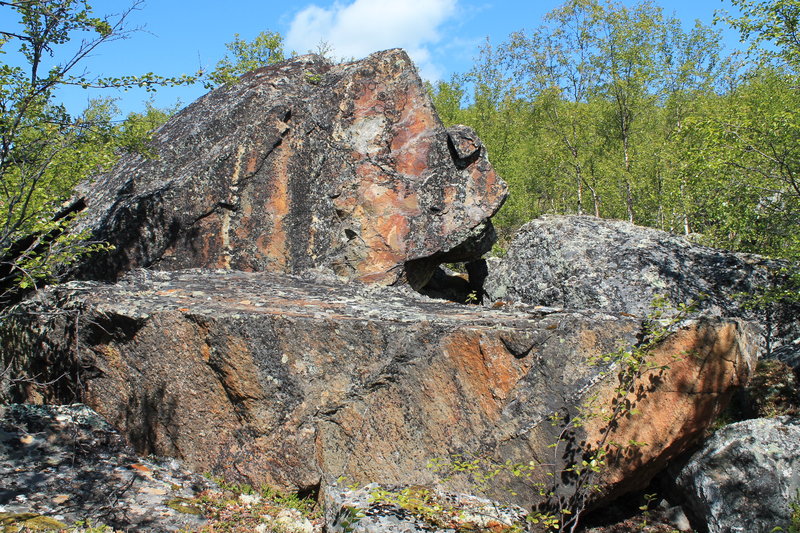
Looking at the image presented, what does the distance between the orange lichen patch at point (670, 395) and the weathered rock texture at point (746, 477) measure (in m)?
0.50

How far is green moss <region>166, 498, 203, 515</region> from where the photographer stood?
606 cm

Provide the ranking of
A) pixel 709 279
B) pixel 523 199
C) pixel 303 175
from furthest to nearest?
pixel 523 199, pixel 303 175, pixel 709 279

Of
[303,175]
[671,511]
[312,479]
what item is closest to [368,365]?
[312,479]

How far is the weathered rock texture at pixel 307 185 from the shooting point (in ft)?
34.2

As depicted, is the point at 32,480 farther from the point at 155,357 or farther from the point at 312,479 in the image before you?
the point at 312,479

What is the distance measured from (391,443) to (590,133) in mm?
26588

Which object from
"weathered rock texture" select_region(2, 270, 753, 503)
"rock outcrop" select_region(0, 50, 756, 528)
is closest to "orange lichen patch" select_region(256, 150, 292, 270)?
"rock outcrop" select_region(0, 50, 756, 528)

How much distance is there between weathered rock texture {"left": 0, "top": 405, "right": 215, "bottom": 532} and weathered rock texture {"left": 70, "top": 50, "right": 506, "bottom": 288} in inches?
150

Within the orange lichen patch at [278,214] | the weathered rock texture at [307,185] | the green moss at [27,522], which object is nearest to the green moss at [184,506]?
the green moss at [27,522]

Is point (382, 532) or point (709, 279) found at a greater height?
point (709, 279)

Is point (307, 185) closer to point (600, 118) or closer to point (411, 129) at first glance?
point (411, 129)

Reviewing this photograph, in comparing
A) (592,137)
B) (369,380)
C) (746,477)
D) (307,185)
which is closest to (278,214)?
(307,185)

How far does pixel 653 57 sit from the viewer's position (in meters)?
28.2

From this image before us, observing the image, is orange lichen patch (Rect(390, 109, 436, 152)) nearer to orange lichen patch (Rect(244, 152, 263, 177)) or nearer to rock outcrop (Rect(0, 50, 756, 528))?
orange lichen patch (Rect(244, 152, 263, 177))
